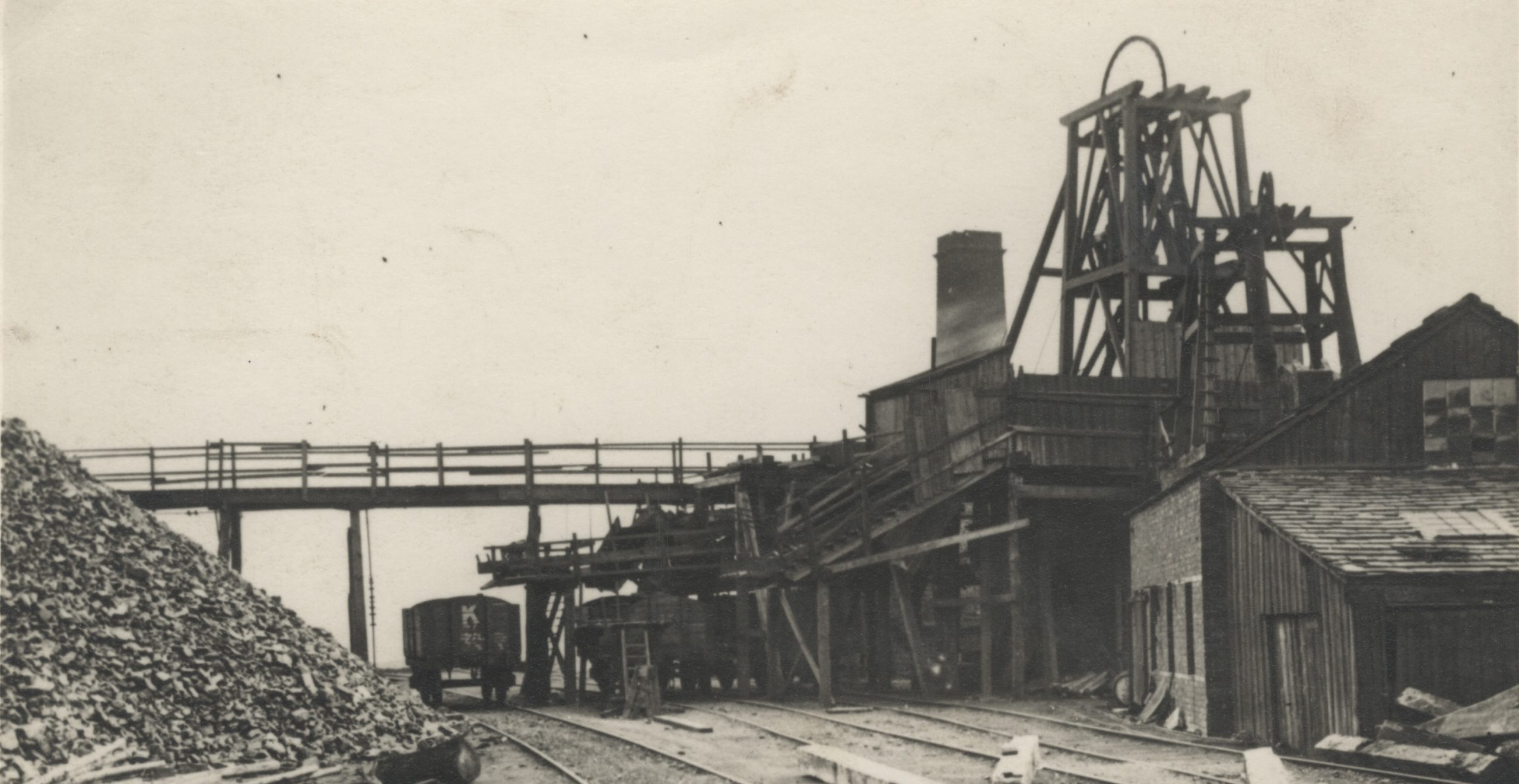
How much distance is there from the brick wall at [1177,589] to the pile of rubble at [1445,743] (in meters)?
4.18

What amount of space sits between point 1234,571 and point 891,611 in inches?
677

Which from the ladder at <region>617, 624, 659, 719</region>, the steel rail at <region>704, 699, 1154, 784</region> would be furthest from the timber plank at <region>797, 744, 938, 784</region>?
the ladder at <region>617, 624, 659, 719</region>

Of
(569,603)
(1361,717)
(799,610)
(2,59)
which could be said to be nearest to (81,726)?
(2,59)

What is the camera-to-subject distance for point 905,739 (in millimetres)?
21703

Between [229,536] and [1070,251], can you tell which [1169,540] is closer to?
[1070,251]

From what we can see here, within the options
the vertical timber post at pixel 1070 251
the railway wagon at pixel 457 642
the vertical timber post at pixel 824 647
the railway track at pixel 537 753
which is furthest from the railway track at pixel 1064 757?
the vertical timber post at pixel 1070 251

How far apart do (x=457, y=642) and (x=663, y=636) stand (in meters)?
3.87

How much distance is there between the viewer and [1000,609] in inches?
1293

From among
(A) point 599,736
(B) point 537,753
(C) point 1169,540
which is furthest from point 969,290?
(B) point 537,753

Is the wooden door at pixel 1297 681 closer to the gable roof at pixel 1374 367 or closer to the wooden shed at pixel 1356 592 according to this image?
the wooden shed at pixel 1356 592

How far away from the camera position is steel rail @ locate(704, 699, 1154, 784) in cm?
1708

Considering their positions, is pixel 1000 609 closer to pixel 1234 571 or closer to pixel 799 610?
pixel 799 610

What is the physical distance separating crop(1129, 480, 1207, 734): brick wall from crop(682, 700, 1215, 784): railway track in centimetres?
272

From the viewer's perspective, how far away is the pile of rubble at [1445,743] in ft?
51.3
